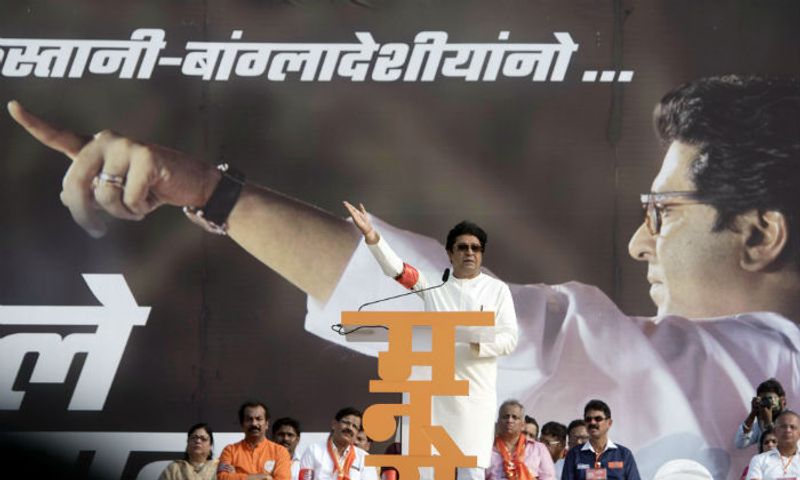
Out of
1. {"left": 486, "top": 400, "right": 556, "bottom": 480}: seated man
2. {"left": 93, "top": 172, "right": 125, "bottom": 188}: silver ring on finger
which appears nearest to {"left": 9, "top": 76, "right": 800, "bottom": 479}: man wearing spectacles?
{"left": 93, "top": 172, "right": 125, "bottom": 188}: silver ring on finger

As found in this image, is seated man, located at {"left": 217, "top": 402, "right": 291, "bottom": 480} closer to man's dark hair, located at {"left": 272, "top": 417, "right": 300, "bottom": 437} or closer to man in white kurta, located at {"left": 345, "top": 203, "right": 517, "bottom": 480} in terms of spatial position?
man's dark hair, located at {"left": 272, "top": 417, "right": 300, "bottom": 437}

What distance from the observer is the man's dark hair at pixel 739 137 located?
304 inches

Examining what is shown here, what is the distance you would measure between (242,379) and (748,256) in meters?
2.60

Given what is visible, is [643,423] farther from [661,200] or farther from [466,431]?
[466,431]

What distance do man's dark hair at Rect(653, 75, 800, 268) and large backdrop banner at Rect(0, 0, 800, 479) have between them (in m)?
0.07

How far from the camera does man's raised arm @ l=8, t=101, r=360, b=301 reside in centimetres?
772

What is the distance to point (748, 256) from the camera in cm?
769

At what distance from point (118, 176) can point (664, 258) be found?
279 centimetres

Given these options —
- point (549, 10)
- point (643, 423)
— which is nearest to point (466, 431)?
point (643, 423)

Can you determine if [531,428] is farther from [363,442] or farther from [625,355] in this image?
[363,442]

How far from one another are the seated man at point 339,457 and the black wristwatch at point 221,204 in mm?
1326

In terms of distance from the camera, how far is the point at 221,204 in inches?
306

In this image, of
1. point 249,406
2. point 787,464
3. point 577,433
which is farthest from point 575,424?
point 249,406

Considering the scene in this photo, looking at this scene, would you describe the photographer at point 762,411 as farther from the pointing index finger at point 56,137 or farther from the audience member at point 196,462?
the pointing index finger at point 56,137
